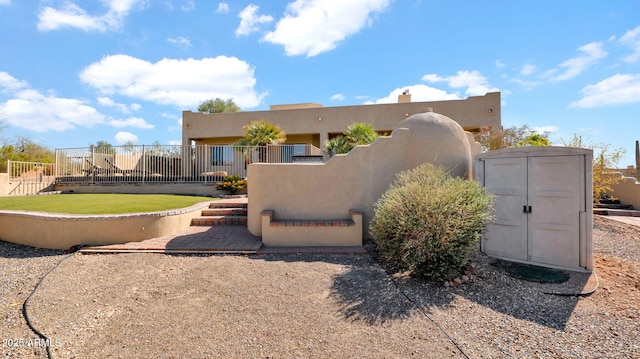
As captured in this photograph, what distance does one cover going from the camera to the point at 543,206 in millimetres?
5312

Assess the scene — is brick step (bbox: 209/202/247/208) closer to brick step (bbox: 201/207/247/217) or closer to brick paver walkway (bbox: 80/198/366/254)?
brick step (bbox: 201/207/247/217)

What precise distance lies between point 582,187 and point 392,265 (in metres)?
3.77

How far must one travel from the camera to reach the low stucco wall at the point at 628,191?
12.5 m

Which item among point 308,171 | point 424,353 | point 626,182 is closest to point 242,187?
point 308,171

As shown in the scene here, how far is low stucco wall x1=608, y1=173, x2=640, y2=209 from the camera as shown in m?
12.5

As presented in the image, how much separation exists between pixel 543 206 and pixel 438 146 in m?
2.61

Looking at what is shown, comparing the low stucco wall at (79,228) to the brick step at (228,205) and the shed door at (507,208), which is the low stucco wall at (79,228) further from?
the shed door at (507,208)

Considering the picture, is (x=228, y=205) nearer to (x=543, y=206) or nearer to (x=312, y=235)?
(x=312, y=235)

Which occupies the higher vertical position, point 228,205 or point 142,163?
point 142,163

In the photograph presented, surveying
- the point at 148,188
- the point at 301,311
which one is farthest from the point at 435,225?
the point at 148,188

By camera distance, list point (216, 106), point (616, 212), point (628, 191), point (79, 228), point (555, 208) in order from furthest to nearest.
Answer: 1. point (216, 106)
2. point (628, 191)
3. point (616, 212)
4. point (79, 228)
5. point (555, 208)

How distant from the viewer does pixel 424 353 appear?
9.45 ft

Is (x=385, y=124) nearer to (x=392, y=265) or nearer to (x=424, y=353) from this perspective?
(x=392, y=265)

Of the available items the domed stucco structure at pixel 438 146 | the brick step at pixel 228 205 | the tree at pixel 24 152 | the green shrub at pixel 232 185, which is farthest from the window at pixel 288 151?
the tree at pixel 24 152
